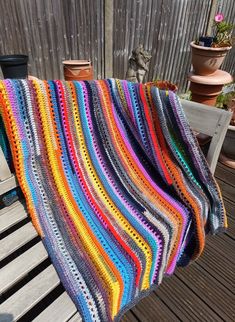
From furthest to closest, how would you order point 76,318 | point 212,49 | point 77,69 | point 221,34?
1. point 77,69
2. point 221,34
3. point 212,49
4. point 76,318

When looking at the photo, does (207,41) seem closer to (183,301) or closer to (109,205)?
(109,205)

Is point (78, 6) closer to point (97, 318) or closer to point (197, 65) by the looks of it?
point (197, 65)

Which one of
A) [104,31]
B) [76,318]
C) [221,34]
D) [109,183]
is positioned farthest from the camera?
[104,31]

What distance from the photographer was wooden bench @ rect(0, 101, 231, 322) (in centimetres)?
93

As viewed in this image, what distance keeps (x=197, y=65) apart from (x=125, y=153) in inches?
68.7

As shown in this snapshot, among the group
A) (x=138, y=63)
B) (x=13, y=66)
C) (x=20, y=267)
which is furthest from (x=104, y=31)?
(x=20, y=267)

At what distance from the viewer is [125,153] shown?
145 centimetres

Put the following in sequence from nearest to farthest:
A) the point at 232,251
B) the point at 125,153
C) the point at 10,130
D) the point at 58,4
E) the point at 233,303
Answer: the point at 10,130 < the point at 233,303 < the point at 125,153 < the point at 232,251 < the point at 58,4

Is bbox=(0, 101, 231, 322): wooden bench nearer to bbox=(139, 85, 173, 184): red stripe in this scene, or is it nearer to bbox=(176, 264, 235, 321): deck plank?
bbox=(139, 85, 173, 184): red stripe

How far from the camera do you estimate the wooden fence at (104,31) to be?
2.93 metres

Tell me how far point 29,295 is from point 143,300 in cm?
63

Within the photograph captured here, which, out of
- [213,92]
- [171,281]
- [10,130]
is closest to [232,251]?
[171,281]

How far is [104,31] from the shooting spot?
3.53 metres

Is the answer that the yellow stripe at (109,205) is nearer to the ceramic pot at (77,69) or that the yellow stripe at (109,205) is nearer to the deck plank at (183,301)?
the deck plank at (183,301)
